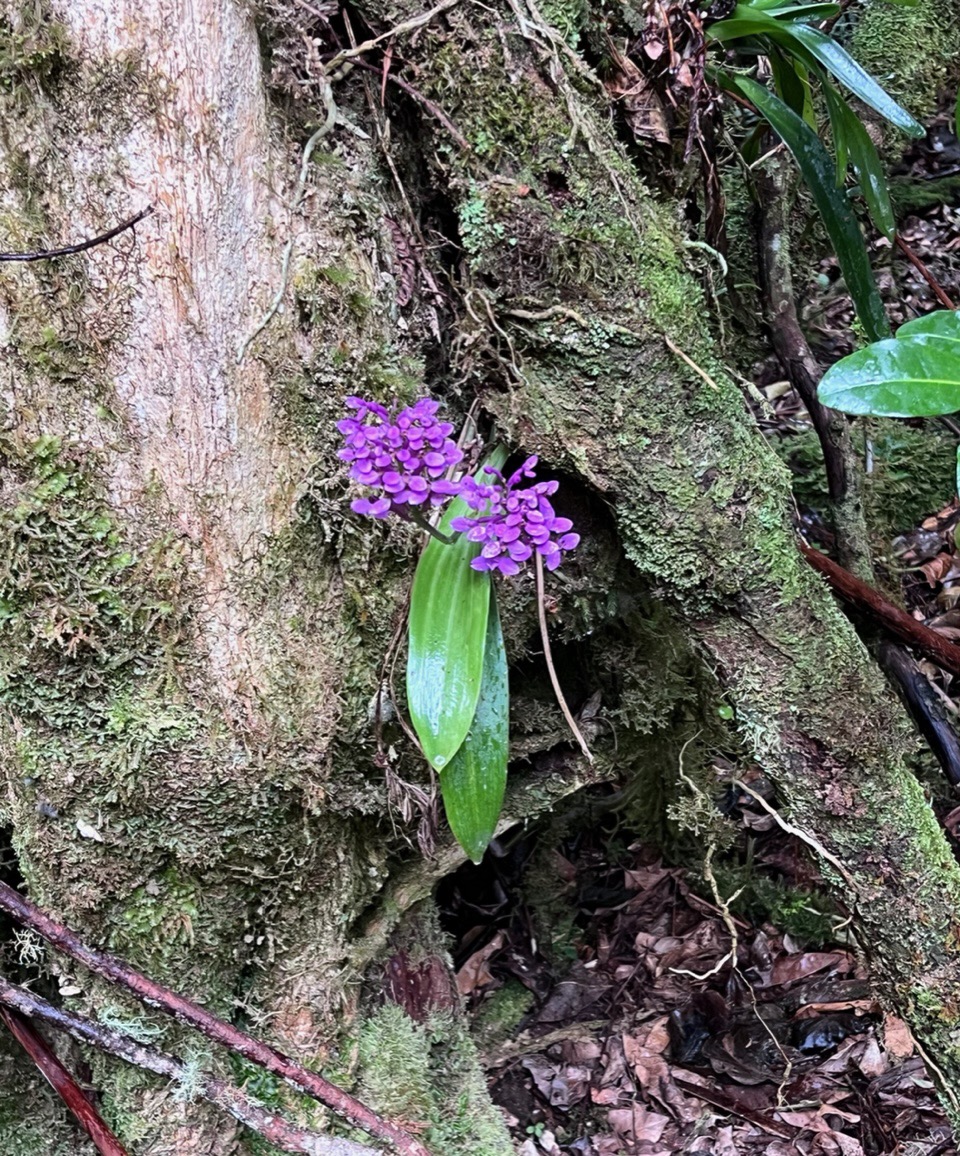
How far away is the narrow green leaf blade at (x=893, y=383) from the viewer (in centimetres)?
110

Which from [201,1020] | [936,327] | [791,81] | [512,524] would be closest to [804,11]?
[791,81]

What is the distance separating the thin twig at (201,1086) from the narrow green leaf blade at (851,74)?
5.74 feet

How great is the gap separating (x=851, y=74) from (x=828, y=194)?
0.59ft

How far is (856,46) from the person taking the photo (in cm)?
192

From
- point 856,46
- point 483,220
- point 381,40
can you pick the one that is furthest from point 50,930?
point 856,46

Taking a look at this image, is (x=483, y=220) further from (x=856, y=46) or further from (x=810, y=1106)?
(x=810, y=1106)

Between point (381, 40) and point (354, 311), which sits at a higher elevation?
→ point (381, 40)

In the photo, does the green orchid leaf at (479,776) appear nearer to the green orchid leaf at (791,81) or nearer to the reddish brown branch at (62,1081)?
the reddish brown branch at (62,1081)

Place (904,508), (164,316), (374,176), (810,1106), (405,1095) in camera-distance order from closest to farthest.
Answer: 1. (164,316)
2. (374,176)
3. (405,1095)
4. (810,1106)
5. (904,508)

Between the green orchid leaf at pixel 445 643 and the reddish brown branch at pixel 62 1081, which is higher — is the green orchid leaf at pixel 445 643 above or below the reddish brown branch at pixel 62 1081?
above

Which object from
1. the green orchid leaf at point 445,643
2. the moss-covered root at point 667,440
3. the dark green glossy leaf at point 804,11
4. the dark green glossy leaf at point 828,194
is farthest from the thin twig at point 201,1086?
the dark green glossy leaf at point 804,11

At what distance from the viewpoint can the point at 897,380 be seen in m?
1.11

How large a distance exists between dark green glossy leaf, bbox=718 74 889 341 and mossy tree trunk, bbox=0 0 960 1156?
313 mm

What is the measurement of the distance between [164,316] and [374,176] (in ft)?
1.22
